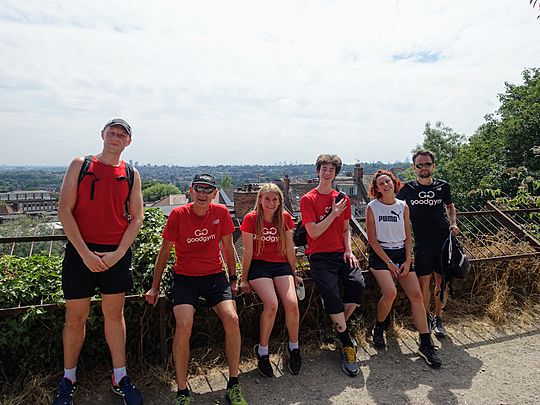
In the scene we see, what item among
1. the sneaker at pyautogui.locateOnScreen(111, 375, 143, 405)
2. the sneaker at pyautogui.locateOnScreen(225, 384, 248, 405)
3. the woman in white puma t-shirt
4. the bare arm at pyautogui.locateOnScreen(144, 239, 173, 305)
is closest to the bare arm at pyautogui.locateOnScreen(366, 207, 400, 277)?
the woman in white puma t-shirt

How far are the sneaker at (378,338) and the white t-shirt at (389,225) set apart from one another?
848mm

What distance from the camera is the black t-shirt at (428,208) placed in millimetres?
4164

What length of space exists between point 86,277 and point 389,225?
2.86m

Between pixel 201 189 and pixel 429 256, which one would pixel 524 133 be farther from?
pixel 201 189

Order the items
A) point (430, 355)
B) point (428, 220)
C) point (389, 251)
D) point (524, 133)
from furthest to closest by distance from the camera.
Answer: point (524, 133) → point (428, 220) → point (389, 251) → point (430, 355)

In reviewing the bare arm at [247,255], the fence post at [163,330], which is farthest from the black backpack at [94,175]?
the bare arm at [247,255]

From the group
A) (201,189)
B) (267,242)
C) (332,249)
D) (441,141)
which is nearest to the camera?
(201,189)

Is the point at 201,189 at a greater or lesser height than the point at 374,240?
greater

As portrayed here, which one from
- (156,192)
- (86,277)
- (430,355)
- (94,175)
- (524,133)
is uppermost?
(524,133)

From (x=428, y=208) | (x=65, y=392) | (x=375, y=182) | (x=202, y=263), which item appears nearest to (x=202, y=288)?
(x=202, y=263)

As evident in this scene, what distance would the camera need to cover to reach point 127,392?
9.75ft

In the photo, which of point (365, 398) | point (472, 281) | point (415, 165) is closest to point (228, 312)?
point (365, 398)

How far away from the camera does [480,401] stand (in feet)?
10.1

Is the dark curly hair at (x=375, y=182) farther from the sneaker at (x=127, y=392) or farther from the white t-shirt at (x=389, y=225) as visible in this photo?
the sneaker at (x=127, y=392)
